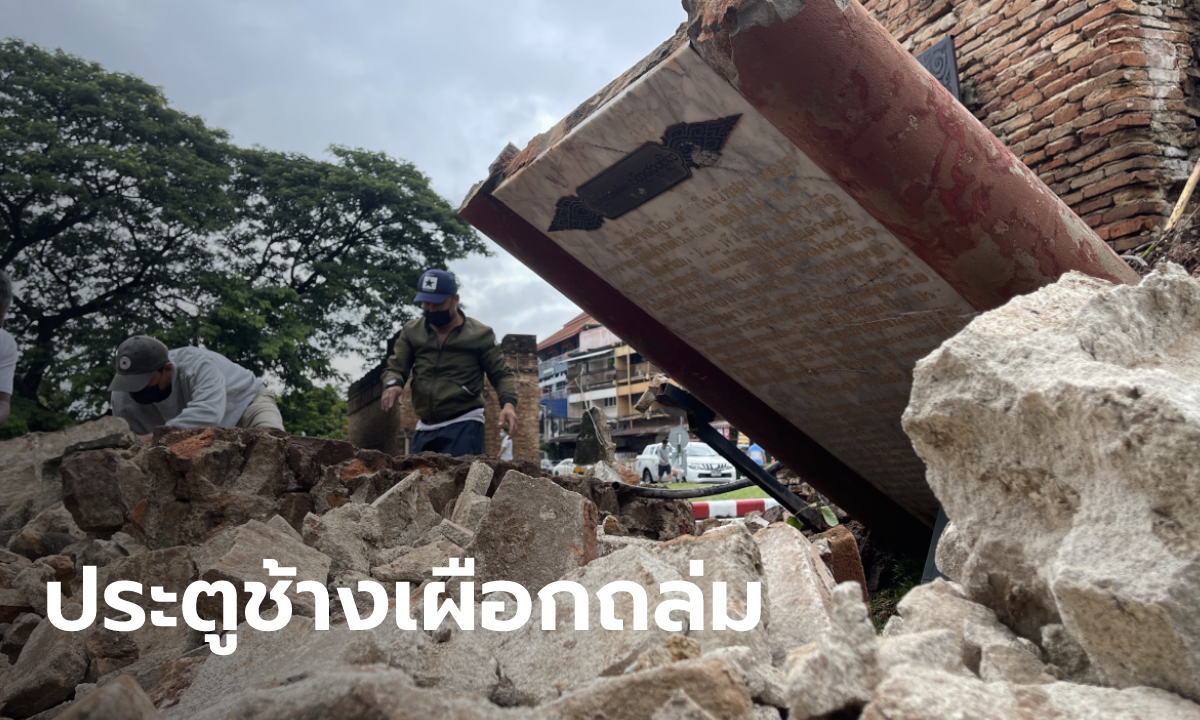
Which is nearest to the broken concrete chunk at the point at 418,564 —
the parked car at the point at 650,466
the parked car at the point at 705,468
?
the parked car at the point at 705,468

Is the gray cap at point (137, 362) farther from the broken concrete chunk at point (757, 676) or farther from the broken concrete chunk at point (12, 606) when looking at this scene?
the broken concrete chunk at point (757, 676)

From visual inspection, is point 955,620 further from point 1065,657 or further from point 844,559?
point 844,559

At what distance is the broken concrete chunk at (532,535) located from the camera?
6.14 feet

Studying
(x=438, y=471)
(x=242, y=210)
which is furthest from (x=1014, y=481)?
(x=242, y=210)

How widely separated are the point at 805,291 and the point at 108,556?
2.29 meters

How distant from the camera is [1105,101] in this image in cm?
475

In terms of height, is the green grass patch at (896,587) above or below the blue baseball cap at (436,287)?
below

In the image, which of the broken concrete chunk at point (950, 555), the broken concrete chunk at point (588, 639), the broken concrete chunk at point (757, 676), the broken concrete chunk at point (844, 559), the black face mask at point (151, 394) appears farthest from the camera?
the black face mask at point (151, 394)

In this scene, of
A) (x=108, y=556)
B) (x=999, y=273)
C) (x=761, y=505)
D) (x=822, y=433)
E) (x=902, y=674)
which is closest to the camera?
(x=902, y=674)

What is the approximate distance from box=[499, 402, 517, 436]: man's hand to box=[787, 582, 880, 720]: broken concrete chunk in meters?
3.14

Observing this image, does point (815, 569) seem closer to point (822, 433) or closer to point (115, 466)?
point (822, 433)

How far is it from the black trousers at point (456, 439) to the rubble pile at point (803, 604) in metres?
1.91

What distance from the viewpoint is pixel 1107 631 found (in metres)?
0.94

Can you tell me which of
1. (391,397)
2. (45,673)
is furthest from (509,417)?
(45,673)
